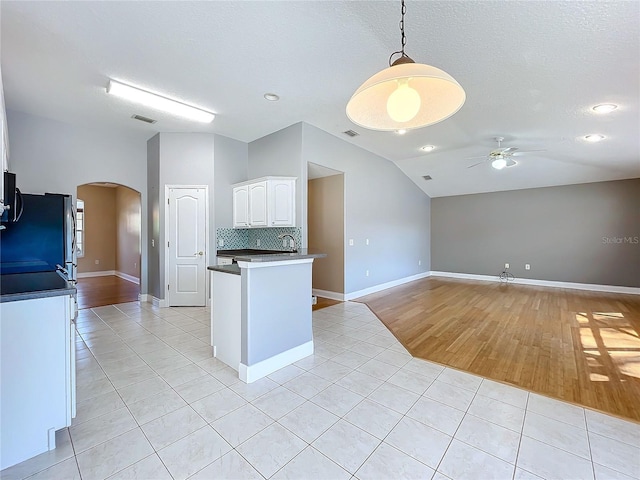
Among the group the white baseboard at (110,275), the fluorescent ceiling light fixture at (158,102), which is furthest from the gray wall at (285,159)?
the white baseboard at (110,275)

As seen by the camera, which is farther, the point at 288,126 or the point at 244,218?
the point at 244,218

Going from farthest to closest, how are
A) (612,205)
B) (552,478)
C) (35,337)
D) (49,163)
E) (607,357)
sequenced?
(612,205), (49,163), (607,357), (35,337), (552,478)

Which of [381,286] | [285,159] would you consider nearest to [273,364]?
[285,159]

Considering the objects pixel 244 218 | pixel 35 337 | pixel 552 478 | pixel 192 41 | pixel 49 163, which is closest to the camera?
pixel 552 478

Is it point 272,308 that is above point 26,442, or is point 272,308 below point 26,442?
above

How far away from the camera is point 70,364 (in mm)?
1771

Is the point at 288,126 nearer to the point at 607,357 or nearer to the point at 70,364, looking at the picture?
the point at 70,364

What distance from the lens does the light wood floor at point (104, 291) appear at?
5.39m

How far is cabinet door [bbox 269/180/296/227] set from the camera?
181 inches

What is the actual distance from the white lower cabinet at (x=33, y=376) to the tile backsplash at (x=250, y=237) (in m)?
3.33

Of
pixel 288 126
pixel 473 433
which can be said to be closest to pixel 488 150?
pixel 288 126

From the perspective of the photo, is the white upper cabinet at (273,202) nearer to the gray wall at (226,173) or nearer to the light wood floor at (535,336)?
the gray wall at (226,173)

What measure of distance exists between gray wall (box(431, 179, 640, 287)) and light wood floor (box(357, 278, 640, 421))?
799 mm

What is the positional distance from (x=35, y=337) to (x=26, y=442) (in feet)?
1.90
